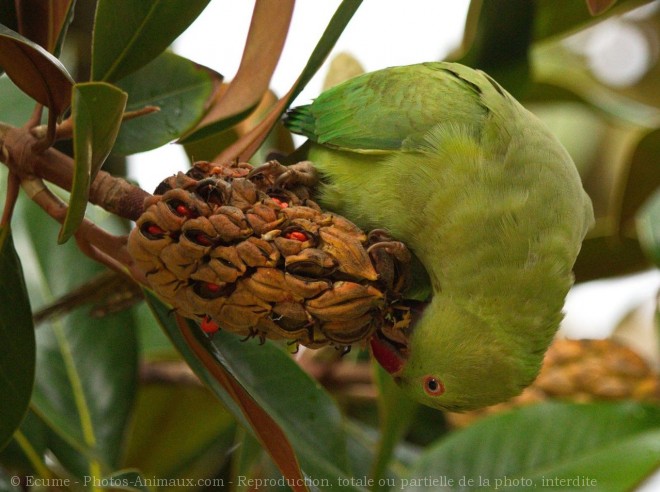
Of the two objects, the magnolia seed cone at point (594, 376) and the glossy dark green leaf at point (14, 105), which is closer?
the glossy dark green leaf at point (14, 105)

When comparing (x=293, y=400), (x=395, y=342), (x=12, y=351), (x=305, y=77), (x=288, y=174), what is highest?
(x=305, y=77)

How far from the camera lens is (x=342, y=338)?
1.72m

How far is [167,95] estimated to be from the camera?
82.0 inches

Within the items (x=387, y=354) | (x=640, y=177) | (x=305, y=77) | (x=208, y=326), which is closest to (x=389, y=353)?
(x=387, y=354)

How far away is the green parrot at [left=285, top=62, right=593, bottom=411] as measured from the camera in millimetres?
1958

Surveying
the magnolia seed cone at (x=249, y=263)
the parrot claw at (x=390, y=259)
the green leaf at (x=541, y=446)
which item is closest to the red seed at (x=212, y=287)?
the magnolia seed cone at (x=249, y=263)

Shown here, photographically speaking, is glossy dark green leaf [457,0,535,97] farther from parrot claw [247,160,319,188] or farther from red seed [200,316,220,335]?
red seed [200,316,220,335]

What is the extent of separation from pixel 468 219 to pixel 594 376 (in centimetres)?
128

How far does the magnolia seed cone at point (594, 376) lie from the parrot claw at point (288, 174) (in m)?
1.26

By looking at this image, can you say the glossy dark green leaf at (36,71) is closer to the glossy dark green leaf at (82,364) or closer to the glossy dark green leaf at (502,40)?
the glossy dark green leaf at (82,364)

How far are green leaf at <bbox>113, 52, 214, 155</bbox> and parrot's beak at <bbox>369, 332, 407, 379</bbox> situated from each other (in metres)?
0.77

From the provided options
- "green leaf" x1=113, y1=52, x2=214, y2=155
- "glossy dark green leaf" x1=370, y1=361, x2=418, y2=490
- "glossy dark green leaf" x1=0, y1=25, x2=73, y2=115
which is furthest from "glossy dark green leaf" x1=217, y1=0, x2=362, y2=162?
A: "glossy dark green leaf" x1=370, y1=361, x2=418, y2=490

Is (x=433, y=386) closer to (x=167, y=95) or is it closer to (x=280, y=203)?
(x=280, y=203)

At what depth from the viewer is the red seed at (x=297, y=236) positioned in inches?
64.8
